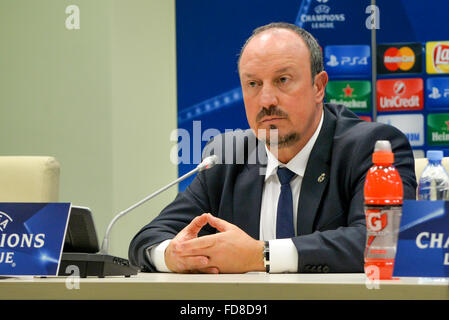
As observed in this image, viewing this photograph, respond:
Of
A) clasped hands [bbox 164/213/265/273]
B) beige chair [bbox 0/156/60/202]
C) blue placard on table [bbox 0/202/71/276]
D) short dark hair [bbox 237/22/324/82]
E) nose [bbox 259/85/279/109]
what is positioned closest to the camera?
blue placard on table [bbox 0/202/71/276]

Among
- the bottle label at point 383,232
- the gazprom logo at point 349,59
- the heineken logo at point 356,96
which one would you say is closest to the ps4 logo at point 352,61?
the gazprom logo at point 349,59

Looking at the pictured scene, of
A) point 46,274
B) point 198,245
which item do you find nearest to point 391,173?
point 198,245

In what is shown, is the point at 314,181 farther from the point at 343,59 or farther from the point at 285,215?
the point at 343,59

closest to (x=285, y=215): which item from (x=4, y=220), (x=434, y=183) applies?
(x=434, y=183)

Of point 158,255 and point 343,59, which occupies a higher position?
point 343,59

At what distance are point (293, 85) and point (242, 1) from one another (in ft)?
6.66

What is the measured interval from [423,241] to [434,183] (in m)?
0.94

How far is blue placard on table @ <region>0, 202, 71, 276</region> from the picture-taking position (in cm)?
154

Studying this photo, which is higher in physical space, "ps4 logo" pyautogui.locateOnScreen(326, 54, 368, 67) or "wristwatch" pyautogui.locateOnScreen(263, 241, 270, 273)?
"ps4 logo" pyautogui.locateOnScreen(326, 54, 368, 67)

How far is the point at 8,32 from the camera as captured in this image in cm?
443

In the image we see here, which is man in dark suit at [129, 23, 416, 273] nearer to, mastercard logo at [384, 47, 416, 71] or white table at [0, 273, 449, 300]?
white table at [0, 273, 449, 300]

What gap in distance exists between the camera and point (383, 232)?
56.4 inches

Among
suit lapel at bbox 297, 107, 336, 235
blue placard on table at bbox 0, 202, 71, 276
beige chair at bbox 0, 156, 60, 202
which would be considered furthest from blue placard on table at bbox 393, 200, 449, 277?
beige chair at bbox 0, 156, 60, 202
